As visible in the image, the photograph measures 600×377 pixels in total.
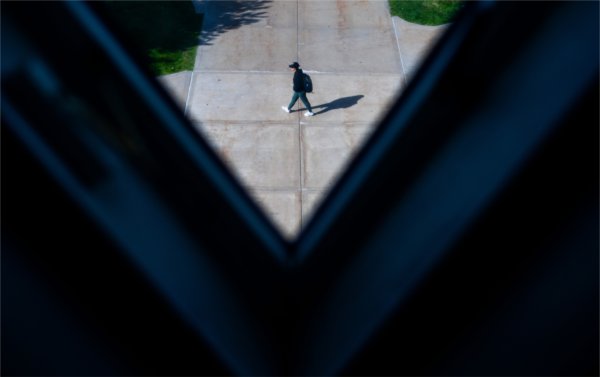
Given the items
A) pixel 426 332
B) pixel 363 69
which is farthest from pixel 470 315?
pixel 363 69

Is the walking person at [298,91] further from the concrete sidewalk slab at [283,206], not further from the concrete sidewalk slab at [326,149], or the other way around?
the concrete sidewalk slab at [283,206]

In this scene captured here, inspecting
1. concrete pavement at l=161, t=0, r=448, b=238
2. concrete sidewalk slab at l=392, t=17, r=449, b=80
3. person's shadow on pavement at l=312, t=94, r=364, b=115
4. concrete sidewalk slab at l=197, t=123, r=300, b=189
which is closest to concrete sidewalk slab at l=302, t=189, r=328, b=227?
concrete pavement at l=161, t=0, r=448, b=238

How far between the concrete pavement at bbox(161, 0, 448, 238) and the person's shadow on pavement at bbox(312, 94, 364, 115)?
→ 0.01 meters

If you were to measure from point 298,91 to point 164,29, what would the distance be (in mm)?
2638

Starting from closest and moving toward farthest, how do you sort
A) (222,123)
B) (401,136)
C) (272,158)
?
(401,136) → (272,158) → (222,123)

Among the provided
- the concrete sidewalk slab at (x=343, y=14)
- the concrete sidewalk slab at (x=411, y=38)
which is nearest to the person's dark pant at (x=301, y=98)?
the concrete sidewalk slab at (x=411, y=38)

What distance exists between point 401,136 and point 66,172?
720 mm

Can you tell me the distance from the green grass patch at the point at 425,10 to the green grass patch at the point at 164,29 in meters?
3.05

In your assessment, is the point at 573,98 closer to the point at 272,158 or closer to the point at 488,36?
the point at 488,36

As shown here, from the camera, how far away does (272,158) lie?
6188 millimetres

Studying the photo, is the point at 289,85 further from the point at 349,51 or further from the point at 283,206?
the point at 283,206

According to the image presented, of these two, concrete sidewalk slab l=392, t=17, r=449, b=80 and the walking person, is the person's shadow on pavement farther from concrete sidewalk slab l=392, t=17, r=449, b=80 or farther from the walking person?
concrete sidewalk slab l=392, t=17, r=449, b=80

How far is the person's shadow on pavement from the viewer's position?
22.8 feet

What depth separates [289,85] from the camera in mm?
7176
